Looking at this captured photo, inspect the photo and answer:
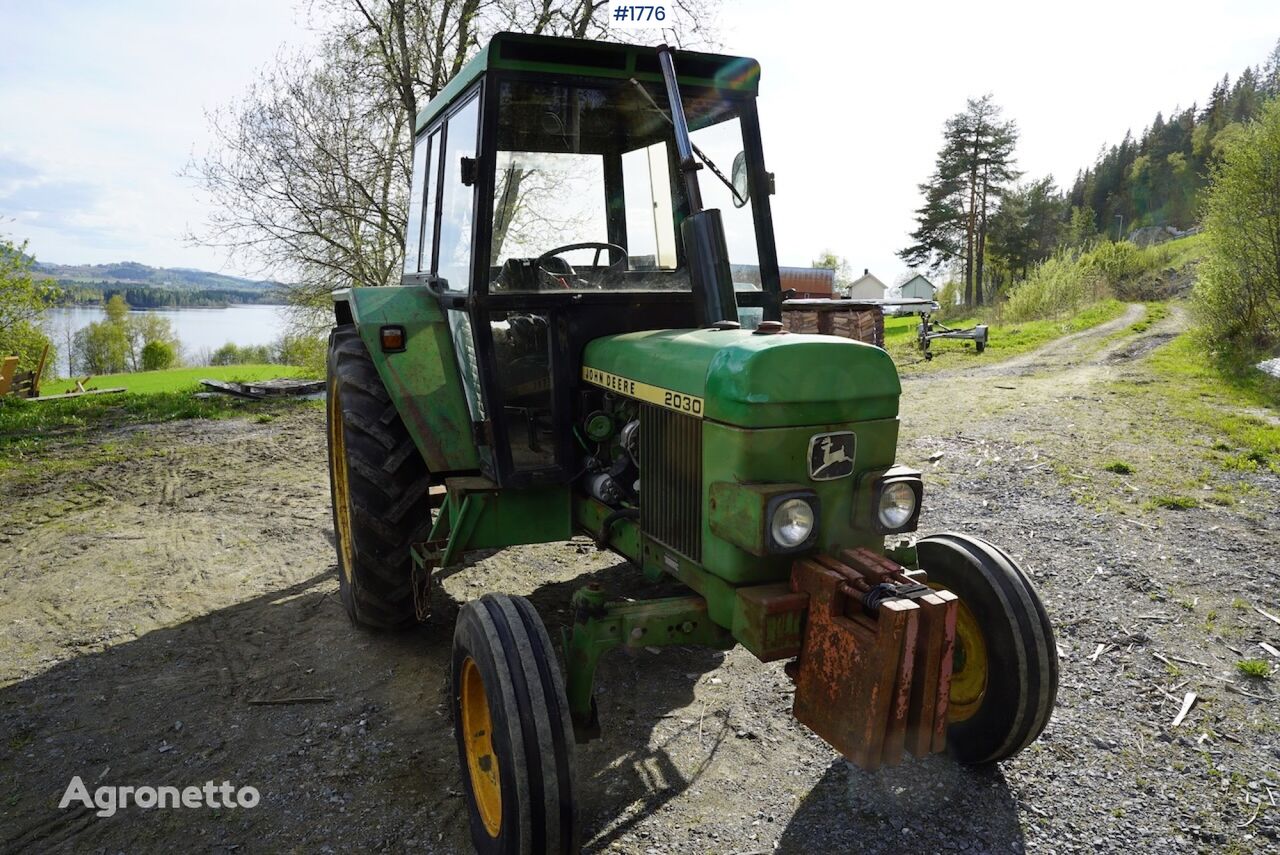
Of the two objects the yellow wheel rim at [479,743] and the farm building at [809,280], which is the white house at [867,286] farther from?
the yellow wheel rim at [479,743]

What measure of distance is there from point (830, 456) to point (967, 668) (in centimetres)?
116

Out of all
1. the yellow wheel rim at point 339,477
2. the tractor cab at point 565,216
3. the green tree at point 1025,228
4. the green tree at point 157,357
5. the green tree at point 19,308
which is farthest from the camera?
the green tree at point 157,357

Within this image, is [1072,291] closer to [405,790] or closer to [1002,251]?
[1002,251]

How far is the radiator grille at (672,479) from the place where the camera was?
2750mm

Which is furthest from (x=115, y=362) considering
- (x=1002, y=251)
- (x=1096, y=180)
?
(x=1096, y=180)

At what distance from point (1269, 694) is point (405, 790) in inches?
143

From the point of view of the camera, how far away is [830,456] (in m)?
2.54

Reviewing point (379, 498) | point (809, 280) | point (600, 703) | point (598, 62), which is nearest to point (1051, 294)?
point (809, 280)

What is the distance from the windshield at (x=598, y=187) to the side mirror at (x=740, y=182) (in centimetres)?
3

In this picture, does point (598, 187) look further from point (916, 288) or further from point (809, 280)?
point (809, 280)

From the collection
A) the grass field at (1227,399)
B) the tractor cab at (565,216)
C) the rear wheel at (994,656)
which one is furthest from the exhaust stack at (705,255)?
the grass field at (1227,399)

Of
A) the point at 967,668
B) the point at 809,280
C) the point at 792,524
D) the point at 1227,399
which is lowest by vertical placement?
the point at 1227,399

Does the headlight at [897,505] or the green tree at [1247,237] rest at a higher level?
the green tree at [1247,237]

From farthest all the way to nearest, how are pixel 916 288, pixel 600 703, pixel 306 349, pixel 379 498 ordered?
pixel 916 288
pixel 306 349
pixel 379 498
pixel 600 703
